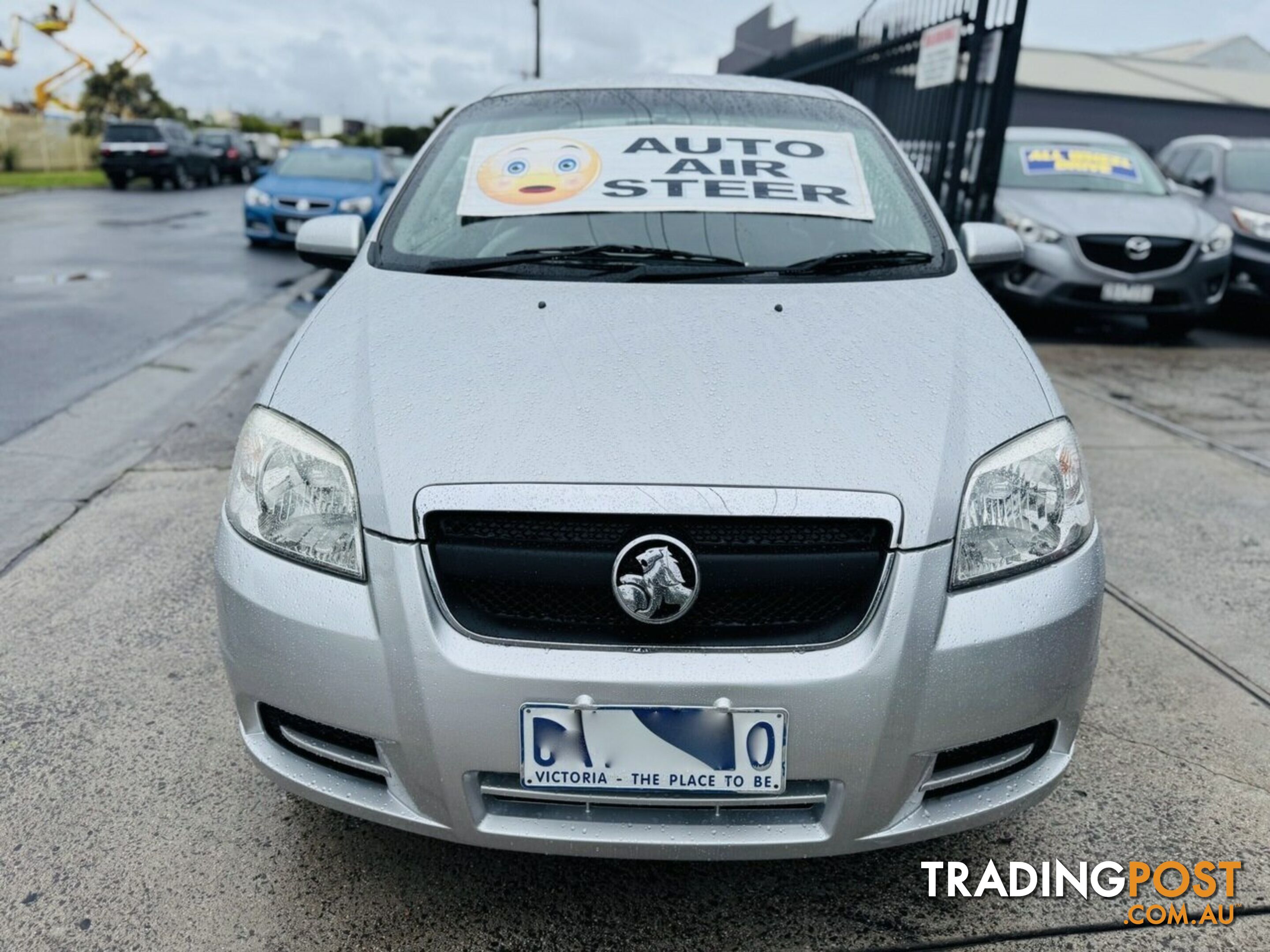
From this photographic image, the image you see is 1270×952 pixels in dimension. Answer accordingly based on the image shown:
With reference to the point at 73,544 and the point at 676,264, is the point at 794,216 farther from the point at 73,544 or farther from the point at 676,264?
the point at 73,544

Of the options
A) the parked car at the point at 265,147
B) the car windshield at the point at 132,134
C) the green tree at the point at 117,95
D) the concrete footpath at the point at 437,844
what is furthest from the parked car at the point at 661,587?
the green tree at the point at 117,95

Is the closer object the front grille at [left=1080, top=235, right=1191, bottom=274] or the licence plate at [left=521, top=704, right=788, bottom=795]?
the licence plate at [left=521, top=704, right=788, bottom=795]

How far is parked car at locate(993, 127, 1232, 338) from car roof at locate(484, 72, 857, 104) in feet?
14.2

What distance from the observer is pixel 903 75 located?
8.69 m

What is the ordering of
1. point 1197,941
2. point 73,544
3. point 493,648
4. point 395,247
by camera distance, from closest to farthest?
point 493,648
point 1197,941
point 395,247
point 73,544

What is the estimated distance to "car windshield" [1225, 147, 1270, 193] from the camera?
8.69 metres

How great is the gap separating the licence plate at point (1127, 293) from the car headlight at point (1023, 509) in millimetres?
5858

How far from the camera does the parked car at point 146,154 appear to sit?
25.4 m

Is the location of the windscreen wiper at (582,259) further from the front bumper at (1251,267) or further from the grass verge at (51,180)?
the grass verge at (51,180)

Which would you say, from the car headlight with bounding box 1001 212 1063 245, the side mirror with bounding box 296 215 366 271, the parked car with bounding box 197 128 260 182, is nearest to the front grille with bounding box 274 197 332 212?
the car headlight with bounding box 1001 212 1063 245

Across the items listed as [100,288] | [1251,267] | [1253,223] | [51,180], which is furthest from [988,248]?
[51,180]

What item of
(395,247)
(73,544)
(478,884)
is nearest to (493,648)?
(478,884)

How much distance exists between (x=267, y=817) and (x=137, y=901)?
299 mm

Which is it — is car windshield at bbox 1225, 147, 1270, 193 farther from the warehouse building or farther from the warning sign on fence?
the warehouse building
